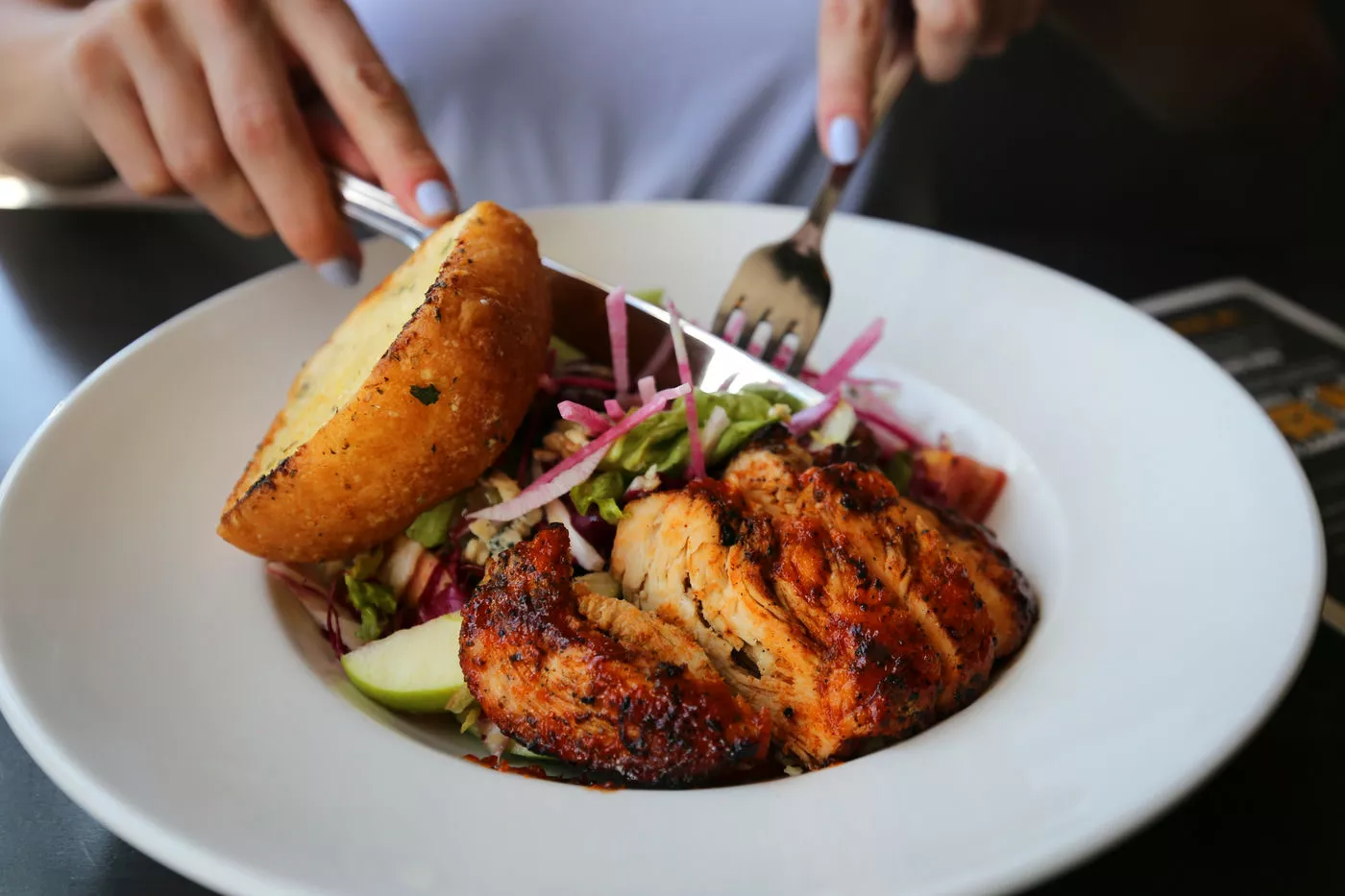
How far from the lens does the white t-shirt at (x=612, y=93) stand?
3.86m

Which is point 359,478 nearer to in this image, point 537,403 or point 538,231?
point 537,403

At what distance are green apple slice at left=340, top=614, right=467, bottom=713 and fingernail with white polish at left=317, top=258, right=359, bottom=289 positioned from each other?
0.99 meters

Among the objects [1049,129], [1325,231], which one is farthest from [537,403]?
[1325,231]

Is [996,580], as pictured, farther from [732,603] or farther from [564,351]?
[564,351]

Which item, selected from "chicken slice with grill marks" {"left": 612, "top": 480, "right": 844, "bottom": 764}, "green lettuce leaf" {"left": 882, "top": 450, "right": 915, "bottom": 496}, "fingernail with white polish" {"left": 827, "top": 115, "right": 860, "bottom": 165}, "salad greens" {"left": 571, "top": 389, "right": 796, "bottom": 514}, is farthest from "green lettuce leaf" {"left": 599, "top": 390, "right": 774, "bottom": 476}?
"fingernail with white polish" {"left": 827, "top": 115, "right": 860, "bottom": 165}

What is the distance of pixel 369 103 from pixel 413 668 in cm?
134

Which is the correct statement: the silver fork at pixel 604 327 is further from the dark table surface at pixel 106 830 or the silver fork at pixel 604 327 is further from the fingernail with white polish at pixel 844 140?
the dark table surface at pixel 106 830

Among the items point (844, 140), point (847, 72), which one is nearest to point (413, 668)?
point (844, 140)

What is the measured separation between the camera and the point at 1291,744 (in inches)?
65.1

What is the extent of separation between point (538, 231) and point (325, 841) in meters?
1.84

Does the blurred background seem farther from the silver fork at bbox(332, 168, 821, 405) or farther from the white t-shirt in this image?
the silver fork at bbox(332, 168, 821, 405)

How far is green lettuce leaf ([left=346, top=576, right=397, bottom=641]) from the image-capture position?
1.88 metres

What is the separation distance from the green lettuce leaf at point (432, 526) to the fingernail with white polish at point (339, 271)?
740mm

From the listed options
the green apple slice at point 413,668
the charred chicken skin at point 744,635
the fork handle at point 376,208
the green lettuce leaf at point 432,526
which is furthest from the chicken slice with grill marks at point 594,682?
the fork handle at point 376,208
